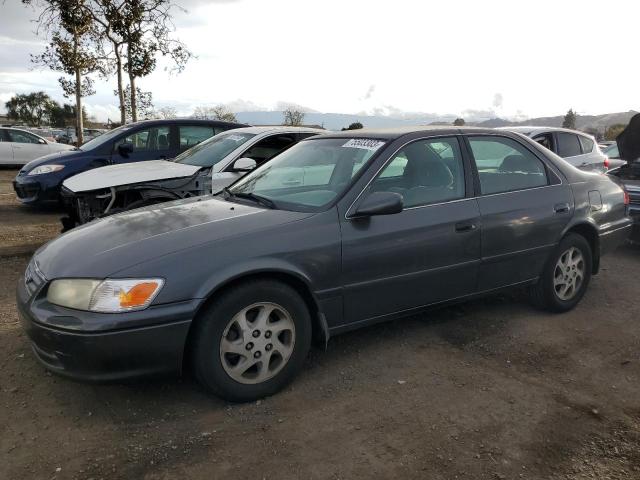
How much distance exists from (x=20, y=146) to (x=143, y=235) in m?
15.5

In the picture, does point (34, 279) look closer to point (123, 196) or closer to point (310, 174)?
point (310, 174)

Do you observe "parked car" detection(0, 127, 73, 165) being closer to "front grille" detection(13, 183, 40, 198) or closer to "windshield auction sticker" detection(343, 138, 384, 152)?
"front grille" detection(13, 183, 40, 198)

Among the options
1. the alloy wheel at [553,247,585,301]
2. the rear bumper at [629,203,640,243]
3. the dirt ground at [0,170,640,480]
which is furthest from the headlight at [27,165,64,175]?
the rear bumper at [629,203,640,243]

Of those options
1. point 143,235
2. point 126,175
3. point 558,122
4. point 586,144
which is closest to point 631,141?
point 586,144

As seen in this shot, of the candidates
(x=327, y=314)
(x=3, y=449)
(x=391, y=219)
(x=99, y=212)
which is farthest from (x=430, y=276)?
(x=99, y=212)

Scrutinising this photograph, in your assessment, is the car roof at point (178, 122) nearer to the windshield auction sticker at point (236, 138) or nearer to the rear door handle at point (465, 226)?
the windshield auction sticker at point (236, 138)

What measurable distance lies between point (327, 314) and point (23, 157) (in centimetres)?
1596

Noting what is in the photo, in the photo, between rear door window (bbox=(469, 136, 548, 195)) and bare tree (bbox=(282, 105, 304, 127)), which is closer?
rear door window (bbox=(469, 136, 548, 195))

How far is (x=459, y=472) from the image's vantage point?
2441mm

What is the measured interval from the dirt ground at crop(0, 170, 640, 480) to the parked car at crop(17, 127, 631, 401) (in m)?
0.32

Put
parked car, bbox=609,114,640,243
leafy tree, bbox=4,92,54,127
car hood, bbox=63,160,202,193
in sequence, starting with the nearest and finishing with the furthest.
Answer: car hood, bbox=63,160,202,193, parked car, bbox=609,114,640,243, leafy tree, bbox=4,92,54,127

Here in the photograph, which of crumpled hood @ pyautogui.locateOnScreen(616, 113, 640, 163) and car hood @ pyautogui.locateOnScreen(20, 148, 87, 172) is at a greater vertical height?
crumpled hood @ pyautogui.locateOnScreen(616, 113, 640, 163)

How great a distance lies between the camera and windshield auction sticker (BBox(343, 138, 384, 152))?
364 centimetres

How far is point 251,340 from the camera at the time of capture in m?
2.95
